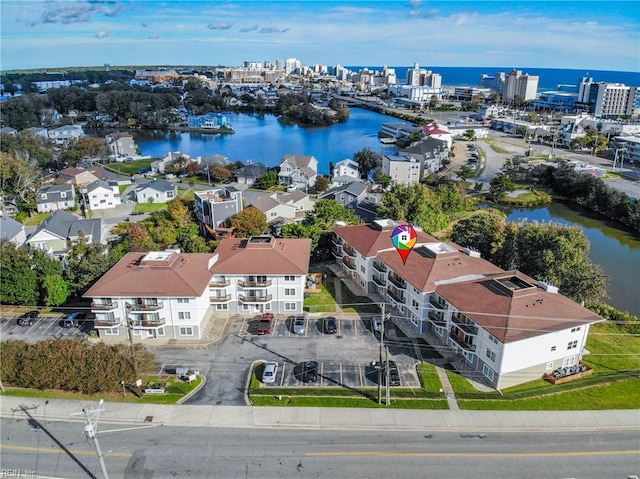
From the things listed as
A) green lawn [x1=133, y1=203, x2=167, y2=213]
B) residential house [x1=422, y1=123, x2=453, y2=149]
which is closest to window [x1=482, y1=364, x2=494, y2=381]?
green lawn [x1=133, y1=203, x2=167, y2=213]

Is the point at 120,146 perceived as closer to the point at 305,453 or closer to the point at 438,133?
the point at 438,133

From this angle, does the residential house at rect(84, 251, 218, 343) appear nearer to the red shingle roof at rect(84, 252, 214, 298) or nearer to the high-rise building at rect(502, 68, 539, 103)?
the red shingle roof at rect(84, 252, 214, 298)

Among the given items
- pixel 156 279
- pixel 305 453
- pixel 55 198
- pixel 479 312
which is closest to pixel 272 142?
pixel 55 198

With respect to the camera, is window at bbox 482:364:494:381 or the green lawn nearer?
window at bbox 482:364:494:381

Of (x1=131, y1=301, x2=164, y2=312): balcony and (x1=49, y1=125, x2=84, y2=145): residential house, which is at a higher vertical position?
(x1=49, y1=125, x2=84, y2=145): residential house

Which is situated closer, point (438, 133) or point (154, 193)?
point (154, 193)

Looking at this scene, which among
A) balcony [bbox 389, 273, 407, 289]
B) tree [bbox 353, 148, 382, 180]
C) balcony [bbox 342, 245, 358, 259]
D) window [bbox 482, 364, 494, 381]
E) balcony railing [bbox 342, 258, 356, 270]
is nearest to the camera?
window [bbox 482, 364, 494, 381]
